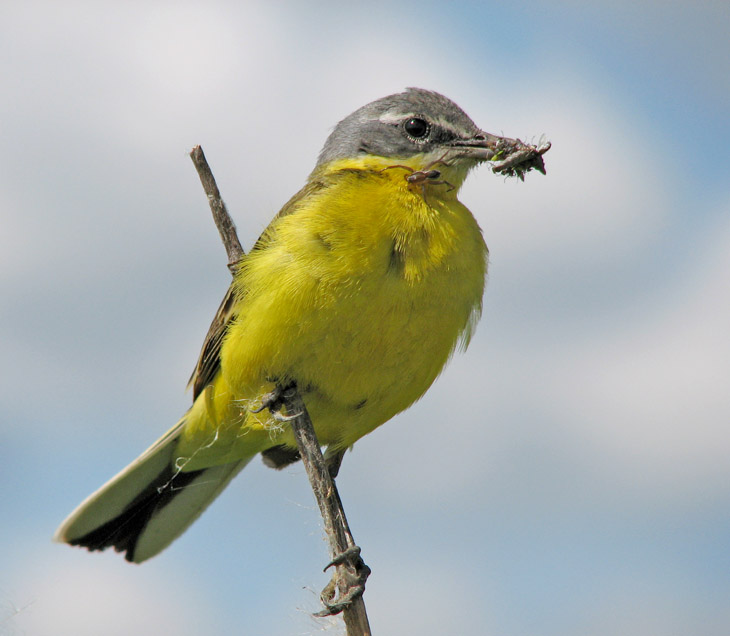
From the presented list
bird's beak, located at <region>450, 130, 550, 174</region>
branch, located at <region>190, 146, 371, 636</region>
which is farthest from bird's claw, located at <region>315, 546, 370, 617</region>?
bird's beak, located at <region>450, 130, 550, 174</region>

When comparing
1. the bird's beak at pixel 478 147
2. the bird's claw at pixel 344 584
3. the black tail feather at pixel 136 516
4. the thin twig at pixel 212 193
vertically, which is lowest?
the bird's claw at pixel 344 584

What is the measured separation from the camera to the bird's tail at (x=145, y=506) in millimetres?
6996

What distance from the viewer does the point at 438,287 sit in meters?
5.57

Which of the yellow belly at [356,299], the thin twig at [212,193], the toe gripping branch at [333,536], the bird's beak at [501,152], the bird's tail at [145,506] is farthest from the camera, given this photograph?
the bird's tail at [145,506]

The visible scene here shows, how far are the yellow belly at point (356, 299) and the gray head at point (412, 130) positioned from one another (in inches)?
15.7

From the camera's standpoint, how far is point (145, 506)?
7184 mm

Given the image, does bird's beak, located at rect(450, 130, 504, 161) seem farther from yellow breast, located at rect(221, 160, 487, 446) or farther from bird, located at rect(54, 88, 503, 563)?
yellow breast, located at rect(221, 160, 487, 446)

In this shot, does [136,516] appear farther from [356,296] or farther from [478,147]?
[478,147]

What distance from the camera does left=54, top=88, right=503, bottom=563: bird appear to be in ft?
17.7

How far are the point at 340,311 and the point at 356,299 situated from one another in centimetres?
12

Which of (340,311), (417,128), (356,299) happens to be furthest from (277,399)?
(417,128)

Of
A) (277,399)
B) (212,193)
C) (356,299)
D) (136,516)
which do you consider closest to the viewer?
(356,299)

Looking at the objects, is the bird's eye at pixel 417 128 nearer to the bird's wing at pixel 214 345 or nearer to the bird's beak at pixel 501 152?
the bird's beak at pixel 501 152

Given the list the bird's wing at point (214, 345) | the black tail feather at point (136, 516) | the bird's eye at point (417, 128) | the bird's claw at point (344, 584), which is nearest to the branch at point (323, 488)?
the bird's claw at point (344, 584)
